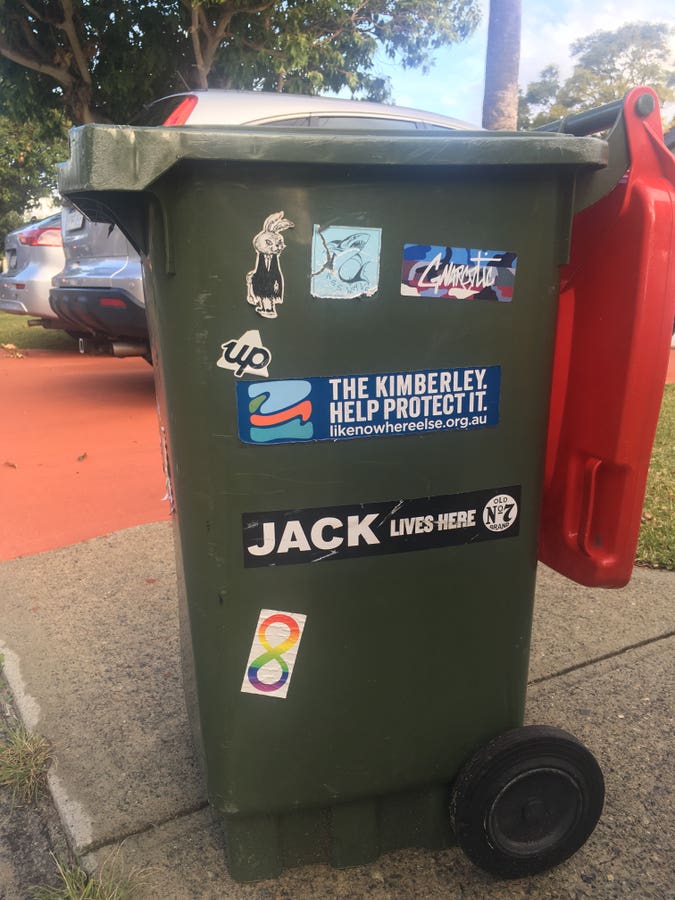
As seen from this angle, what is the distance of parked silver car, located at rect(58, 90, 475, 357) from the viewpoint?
4.37 meters

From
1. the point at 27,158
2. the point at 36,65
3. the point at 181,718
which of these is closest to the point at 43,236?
the point at 36,65

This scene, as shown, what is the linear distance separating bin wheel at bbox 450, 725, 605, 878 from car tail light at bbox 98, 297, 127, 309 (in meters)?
5.04

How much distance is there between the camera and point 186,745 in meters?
2.40

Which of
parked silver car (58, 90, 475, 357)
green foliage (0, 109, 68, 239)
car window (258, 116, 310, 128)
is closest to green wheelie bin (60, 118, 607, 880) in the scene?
parked silver car (58, 90, 475, 357)

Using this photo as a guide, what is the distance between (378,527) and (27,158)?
1866cm

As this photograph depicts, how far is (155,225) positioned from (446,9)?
12.2 metres

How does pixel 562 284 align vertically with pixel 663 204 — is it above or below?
below

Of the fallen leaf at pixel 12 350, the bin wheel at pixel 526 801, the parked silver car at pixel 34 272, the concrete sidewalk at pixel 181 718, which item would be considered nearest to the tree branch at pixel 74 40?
the parked silver car at pixel 34 272

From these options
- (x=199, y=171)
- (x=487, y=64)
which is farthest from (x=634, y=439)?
(x=487, y=64)

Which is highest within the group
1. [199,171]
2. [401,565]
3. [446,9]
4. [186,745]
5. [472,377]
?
[446,9]

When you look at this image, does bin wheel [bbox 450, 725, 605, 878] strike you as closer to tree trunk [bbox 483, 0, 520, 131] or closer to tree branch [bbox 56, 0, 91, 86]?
tree trunk [bbox 483, 0, 520, 131]

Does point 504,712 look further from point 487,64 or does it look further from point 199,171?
point 487,64

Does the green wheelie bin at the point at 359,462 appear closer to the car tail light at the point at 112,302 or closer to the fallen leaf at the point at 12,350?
the car tail light at the point at 112,302

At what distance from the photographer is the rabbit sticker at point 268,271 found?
1437 mm
